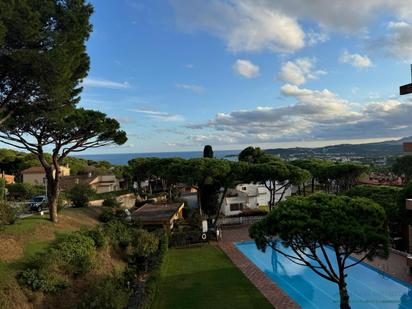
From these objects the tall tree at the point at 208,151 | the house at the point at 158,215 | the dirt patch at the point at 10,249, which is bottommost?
the house at the point at 158,215

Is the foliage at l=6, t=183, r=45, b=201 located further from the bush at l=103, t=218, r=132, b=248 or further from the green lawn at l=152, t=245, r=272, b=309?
the green lawn at l=152, t=245, r=272, b=309

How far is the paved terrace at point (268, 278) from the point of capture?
14195 millimetres

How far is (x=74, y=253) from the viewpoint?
51.2 feet

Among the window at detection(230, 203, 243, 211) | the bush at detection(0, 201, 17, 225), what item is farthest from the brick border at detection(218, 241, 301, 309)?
the window at detection(230, 203, 243, 211)

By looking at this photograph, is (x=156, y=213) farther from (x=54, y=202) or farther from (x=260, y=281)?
(x=260, y=281)

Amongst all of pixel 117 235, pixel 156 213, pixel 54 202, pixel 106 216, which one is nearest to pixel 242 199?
pixel 156 213

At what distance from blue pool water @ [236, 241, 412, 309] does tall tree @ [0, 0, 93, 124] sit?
13665 millimetres

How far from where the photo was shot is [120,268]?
17922 mm

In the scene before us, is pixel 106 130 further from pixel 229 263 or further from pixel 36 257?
pixel 229 263

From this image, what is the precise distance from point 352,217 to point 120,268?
12502mm

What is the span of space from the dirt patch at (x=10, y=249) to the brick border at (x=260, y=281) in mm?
10541

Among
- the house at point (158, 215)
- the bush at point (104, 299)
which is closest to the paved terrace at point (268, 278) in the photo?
the house at point (158, 215)

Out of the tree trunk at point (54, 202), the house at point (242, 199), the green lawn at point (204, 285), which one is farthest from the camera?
the house at point (242, 199)

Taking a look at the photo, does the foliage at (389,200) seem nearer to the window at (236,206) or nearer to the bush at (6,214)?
the window at (236,206)
